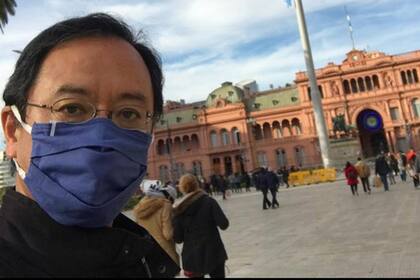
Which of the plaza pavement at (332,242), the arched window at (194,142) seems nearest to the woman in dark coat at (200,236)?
the plaza pavement at (332,242)

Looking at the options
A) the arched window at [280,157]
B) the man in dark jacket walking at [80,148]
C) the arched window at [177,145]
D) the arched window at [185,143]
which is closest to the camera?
the man in dark jacket walking at [80,148]

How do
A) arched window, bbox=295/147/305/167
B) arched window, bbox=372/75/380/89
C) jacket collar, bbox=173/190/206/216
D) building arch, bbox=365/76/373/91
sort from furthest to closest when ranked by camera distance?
arched window, bbox=295/147/305/167 → building arch, bbox=365/76/373/91 → arched window, bbox=372/75/380/89 → jacket collar, bbox=173/190/206/216

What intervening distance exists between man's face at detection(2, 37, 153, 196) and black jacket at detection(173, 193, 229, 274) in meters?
4.00

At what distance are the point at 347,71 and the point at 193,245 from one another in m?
60.2

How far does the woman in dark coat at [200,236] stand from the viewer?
5.55 meters

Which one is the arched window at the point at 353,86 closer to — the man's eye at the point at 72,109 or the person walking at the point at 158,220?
the person walking at the point at 158,220

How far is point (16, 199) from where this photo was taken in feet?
4.99

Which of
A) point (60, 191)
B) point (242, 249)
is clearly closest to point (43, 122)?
point (60, 191)

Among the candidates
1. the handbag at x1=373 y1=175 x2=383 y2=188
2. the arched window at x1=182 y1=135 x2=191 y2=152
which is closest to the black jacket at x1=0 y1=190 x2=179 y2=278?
the handbag at x1=373 y1=175 x2=383 y2=188

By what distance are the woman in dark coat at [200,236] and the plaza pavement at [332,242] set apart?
66cm

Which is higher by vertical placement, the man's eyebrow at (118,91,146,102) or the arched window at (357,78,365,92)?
the arched window at (357,78,365,92)

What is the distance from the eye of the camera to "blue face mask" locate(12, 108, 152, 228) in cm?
153

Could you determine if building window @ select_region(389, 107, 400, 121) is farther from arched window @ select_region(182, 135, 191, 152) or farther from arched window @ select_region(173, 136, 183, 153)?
arched window @ select_region(173, 136, 183, 153)

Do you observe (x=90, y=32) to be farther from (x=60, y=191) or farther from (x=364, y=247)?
(x=364, y=247)
